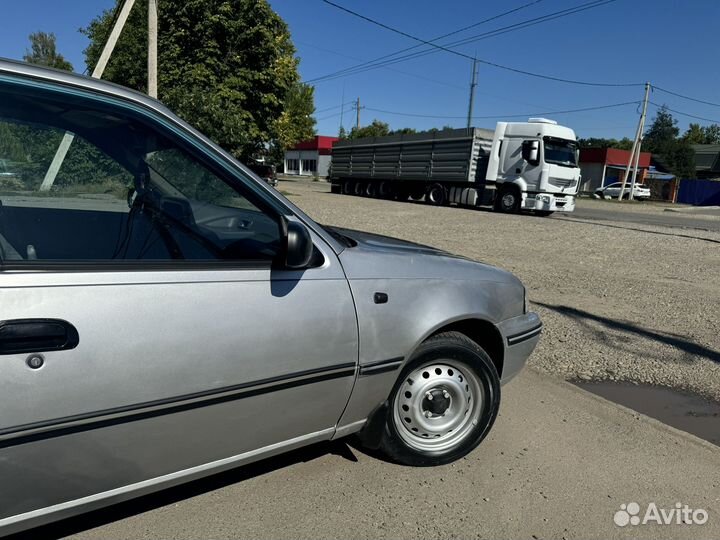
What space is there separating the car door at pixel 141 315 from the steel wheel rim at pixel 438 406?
1.59 ft

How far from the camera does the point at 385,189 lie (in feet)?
96.4

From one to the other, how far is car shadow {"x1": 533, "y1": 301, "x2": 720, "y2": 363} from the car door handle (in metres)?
5.15

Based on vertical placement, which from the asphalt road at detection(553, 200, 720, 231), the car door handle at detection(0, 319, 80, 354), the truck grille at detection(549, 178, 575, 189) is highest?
the truck grille at detection(549, 178, 575, 189)

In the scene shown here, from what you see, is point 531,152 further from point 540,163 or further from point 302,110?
point 302,110

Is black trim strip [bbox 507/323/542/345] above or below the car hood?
below

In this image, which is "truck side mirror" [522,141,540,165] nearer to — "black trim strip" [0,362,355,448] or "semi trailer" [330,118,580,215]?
"semi trailer" [330,118,580,215]

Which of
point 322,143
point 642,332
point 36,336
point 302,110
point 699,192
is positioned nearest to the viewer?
point 36,336

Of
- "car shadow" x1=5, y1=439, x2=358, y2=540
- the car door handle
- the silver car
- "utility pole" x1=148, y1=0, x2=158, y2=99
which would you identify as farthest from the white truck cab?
the car door handle

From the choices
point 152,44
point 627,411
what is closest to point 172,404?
point 627,411

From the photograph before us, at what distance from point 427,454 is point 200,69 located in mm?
20060

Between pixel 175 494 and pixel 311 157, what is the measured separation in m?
75.1

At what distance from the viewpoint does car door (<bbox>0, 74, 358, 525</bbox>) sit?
1621mm

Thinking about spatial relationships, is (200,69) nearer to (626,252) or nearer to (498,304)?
(626,252)

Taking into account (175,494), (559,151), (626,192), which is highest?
(559,151)
